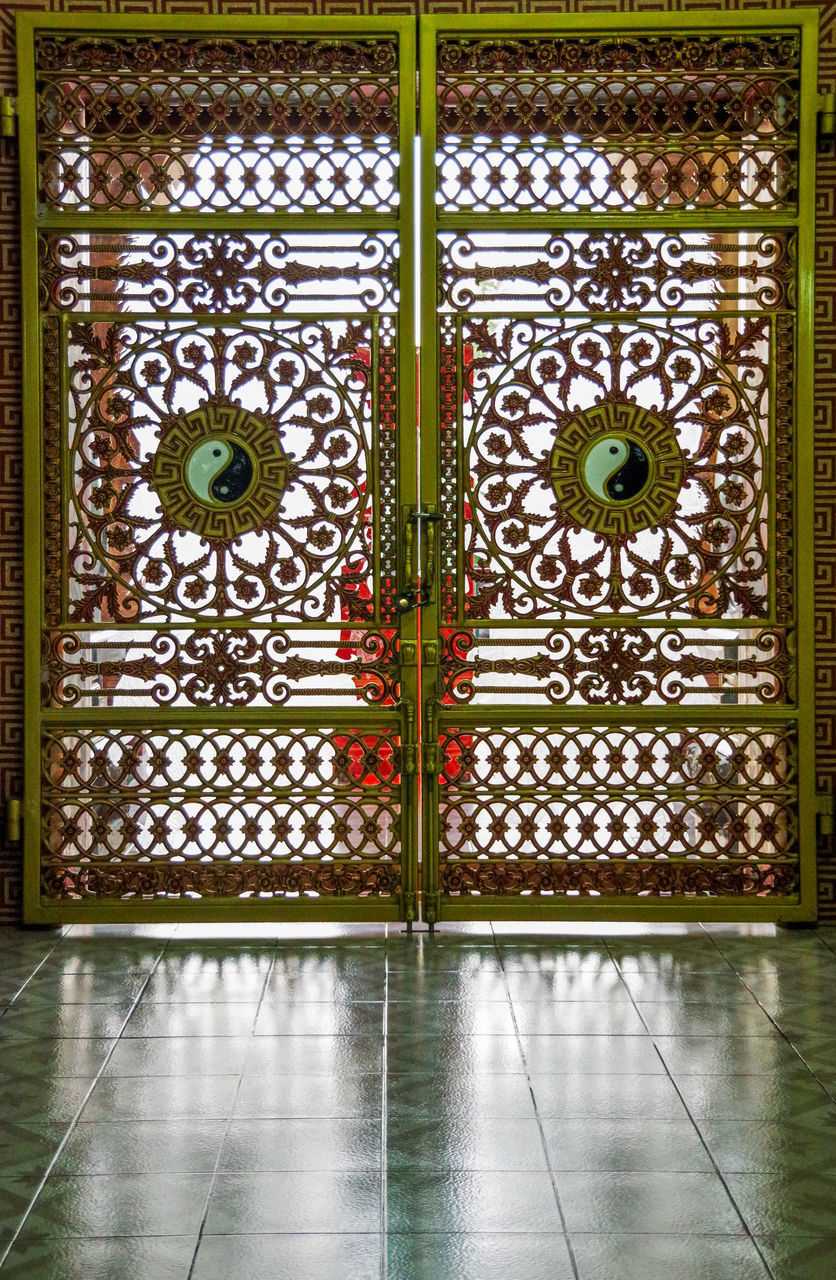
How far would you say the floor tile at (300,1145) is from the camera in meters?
2.80

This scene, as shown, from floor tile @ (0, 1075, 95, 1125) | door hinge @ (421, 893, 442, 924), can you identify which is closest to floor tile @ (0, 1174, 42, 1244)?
floor tile @ (0, 1075, 95, 1125)

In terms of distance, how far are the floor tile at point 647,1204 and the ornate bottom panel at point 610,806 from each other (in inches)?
68.3

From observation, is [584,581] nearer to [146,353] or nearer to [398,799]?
[398,799]

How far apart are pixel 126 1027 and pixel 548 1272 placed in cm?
156

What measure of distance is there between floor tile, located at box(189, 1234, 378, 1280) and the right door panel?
1960mm

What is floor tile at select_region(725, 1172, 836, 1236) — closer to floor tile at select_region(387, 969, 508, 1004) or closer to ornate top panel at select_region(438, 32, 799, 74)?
floor tile at select_region(387, 969, 508, 1004)

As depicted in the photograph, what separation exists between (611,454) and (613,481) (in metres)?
0.09

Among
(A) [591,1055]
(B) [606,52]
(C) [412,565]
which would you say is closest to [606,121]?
(B) [606,52]

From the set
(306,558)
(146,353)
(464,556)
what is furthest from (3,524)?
(464,556)

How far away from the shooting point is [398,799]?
446 centimetres

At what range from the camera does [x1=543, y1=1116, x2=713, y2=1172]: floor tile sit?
2799mm

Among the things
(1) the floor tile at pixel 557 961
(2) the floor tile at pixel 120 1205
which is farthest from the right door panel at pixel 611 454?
(2) the floor tile at pixel 120 1205

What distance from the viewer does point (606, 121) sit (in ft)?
14.6

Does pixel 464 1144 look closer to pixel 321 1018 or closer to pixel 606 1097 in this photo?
pixel 606 1097
